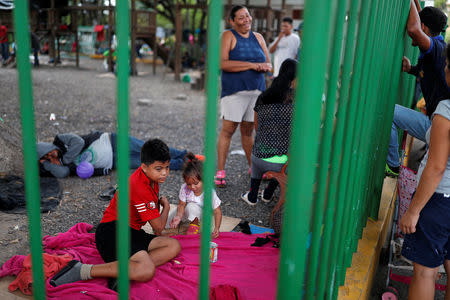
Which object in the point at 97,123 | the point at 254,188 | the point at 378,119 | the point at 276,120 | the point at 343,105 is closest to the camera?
the point at 343,105

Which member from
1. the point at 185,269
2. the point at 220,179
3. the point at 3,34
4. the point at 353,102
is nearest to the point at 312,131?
the point at 353,102

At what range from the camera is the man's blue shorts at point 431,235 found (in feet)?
6.75

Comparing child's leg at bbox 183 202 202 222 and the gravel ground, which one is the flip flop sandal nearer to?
the gravel ground

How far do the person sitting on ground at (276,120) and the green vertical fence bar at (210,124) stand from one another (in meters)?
2.68

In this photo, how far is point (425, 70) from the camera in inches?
116

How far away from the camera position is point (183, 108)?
30.3 feet

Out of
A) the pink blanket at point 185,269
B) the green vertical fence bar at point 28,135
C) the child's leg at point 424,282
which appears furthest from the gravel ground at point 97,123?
the green vertical fence bar at point 28,135

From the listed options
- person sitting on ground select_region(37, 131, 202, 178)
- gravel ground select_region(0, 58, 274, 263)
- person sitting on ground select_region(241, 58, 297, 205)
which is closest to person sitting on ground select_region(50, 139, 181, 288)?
gravel ground select_region(0, 58, 274, 263)

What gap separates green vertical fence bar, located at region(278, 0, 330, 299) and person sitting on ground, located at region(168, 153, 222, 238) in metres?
2.19

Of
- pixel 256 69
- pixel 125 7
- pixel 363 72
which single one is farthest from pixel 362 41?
pixel 256 69

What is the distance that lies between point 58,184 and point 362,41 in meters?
3.74

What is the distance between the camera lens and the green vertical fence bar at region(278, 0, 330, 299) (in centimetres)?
75

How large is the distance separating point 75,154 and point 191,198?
209cm

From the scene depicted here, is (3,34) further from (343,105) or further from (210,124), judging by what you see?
(210,124)
